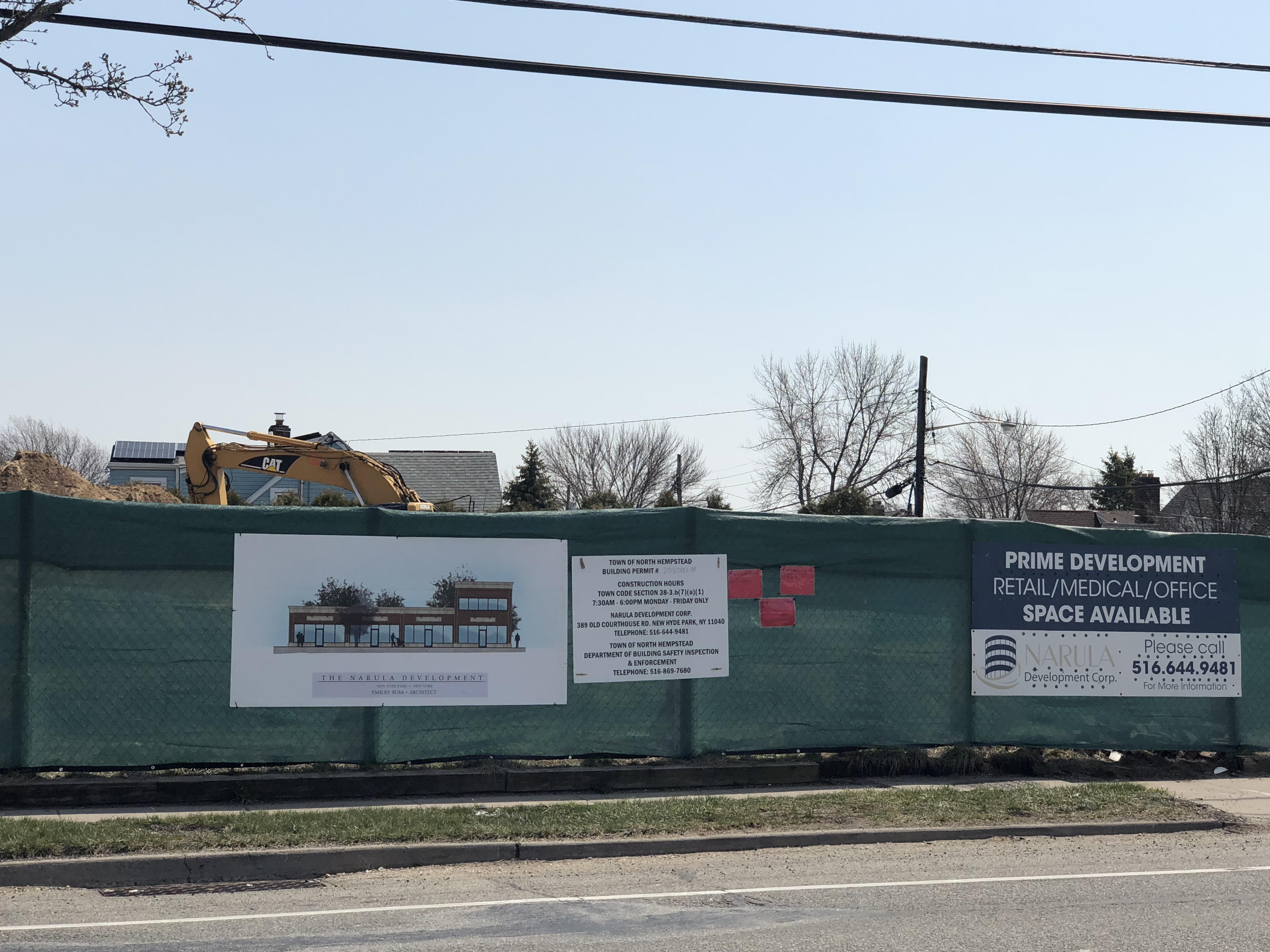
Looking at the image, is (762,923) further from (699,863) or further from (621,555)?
(621,555)

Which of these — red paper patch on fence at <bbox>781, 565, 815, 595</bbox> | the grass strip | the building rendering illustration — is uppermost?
red paper patch on fence at <bbox>781, 565, 815, 595</bbox>

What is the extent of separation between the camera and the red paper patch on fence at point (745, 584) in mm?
10695

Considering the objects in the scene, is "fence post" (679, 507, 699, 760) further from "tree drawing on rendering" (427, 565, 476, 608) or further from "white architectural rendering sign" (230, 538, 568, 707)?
"tree drawing on rendering" (427, 565, 476, 608)

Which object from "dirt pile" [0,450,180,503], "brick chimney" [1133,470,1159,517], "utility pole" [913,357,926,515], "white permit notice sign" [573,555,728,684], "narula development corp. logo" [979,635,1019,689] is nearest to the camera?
"white permit notice sign" [573,555,728,684]

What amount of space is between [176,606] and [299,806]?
6.25ft

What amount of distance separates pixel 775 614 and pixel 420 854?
13.5 ft

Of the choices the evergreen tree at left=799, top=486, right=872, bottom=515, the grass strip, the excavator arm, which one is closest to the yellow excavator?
the excavator arm

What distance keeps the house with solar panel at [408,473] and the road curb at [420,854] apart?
45922 mm

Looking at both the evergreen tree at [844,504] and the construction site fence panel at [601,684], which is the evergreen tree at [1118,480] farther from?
the construction site fence panel at [601,684]

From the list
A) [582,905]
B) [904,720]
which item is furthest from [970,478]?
[582,905]

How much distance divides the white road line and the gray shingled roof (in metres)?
49.3

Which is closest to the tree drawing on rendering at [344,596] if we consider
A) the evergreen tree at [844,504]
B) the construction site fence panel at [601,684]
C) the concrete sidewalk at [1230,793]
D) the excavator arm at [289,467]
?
the construction site fence panel at [601,684]

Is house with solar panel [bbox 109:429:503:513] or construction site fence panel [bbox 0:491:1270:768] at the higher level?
house with solar panel [bbox 109:429:503:513]

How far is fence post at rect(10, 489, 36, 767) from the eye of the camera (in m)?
9.25
